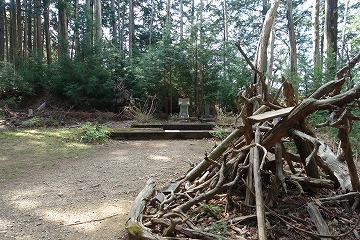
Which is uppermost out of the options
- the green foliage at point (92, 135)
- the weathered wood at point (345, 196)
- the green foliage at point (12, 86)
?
the green foliage at point (12, 86)

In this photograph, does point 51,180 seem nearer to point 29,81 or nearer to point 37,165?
point 37,165

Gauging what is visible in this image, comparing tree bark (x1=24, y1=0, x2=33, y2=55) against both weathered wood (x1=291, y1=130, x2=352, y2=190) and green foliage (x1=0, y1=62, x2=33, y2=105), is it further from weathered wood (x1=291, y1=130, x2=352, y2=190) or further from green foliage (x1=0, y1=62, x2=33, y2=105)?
weathered wood (x1=291, y1=130, x2=352, y2=190)

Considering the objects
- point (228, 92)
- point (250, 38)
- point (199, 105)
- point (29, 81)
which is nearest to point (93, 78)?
point (29, 81)

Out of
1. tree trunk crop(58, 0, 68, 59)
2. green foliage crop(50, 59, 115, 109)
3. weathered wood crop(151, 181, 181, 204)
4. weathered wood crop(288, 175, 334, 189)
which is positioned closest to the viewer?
weathered wood crop(288, 175, 334, 189)

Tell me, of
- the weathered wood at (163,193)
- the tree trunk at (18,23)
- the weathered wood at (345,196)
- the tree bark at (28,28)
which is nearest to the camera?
the weathered wood at (345,196)

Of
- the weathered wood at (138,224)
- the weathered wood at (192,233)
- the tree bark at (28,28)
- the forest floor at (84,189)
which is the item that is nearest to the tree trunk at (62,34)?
the tree bark at (28,28)

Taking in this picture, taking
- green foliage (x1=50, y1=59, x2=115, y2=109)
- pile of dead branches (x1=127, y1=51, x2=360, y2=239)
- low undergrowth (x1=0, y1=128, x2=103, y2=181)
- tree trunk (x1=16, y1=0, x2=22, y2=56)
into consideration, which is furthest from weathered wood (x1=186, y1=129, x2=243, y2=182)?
tree trunk (x1=16, y1=0, x2=22, y2=56)

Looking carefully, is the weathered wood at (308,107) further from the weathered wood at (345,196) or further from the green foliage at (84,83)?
the green foliage at (84,83)

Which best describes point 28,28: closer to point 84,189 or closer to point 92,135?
point 92,135

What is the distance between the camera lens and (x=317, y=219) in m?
1.99

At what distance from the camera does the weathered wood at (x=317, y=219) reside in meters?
1.87

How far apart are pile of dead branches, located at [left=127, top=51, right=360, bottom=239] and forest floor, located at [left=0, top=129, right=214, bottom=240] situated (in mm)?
548

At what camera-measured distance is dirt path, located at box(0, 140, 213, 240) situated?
2443 mm

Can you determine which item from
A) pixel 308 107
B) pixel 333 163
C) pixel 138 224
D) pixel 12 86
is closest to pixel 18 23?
pixel 12 86
